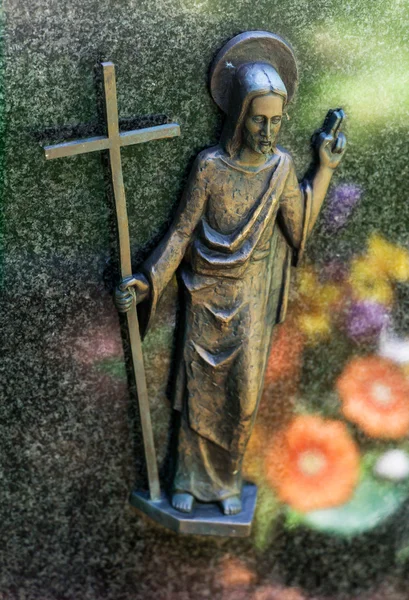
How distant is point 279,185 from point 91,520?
1243 mm

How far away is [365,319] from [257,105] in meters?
0.84

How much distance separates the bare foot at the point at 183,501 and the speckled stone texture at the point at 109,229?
136mm

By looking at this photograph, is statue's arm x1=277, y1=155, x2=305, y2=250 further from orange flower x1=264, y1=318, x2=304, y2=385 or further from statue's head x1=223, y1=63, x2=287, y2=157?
orange flower x1=264, y1=318, x2=304, y2=385

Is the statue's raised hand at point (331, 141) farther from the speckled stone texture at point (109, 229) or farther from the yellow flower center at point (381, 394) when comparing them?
the yellow flower center at point (381, 394)

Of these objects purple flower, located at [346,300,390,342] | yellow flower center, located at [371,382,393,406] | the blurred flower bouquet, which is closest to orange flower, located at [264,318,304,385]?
the blurred flower bouquet

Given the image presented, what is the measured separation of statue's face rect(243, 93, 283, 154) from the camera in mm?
2160

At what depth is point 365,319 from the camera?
267cm

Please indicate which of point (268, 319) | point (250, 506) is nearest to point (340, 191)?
point (268, 319)

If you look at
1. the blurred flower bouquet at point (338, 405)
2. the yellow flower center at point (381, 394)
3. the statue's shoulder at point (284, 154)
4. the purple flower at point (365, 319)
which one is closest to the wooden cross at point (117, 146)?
the statue's shoulder at point (284, 154)

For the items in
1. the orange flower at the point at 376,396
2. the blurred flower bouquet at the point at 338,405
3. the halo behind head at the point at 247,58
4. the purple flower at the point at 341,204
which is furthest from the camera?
the orange flower at the point at 376,396

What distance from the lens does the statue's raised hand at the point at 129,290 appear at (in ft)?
7.68

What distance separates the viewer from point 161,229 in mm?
2408

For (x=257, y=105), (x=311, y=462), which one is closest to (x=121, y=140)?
(x=257, y=105)

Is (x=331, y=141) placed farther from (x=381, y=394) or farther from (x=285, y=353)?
(x=381, y=394)
